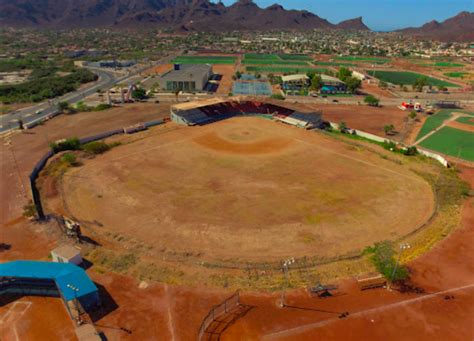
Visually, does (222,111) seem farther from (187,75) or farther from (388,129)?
(388,129)

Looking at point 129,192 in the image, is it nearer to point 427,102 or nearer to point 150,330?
point 150,330

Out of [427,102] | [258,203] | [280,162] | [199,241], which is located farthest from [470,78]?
[199,241]

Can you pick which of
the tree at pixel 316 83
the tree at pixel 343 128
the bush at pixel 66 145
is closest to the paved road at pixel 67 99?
the bush at pixel 66 145

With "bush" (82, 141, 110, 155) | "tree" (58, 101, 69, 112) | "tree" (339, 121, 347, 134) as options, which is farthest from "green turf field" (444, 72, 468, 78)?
"tree" (58, 101, 69, 112)

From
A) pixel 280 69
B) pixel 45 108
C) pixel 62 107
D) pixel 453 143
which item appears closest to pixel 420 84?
pixel 453 143

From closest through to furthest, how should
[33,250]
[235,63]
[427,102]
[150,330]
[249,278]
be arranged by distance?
[150,330], [249,278], [33,250], [427,102], [235,63]

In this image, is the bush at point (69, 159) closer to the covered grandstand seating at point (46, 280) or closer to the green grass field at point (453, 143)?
the covered grandstand seating at point (46, 280)
